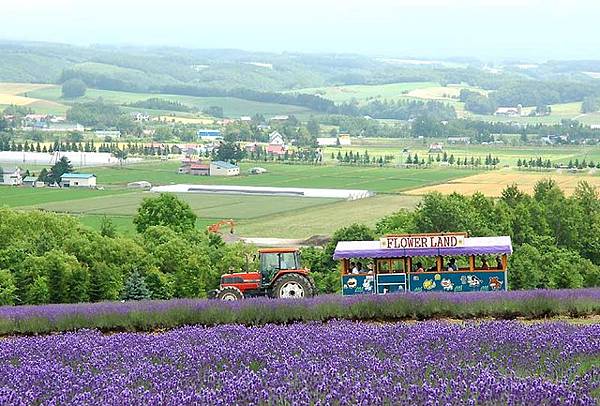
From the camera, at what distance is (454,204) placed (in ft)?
155

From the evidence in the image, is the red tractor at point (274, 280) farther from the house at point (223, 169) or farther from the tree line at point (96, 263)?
the house at point (223, 169)

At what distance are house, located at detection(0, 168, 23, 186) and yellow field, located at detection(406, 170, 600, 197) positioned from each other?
126 ft

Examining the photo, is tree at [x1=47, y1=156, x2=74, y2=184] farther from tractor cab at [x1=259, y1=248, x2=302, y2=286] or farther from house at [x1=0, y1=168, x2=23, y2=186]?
tractor cab at [x1=259, y1=248, x2=302, y2=286]

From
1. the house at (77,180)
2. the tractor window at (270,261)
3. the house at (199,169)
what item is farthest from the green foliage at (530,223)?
the house at (199,169)

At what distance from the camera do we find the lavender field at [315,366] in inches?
316

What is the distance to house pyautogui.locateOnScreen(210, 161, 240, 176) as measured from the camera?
119 metres

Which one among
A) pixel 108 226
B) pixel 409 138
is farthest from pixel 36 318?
pixel 409 138

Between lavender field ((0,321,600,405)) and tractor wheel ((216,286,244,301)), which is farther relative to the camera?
tractor wheel ((216,286,244,301))

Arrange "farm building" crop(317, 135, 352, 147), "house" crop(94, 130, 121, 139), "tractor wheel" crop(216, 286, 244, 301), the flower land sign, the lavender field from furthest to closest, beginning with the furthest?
"house" crop(94, 130, 121, 139), "farm building" crop(317, 135, 352, 147), the flower land sign, "tractor wheel" crop(216, 286, 244, 301), the lavender field

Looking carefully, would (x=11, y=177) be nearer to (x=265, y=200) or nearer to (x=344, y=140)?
(x=265, y=200)

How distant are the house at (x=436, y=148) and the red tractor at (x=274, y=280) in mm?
126260

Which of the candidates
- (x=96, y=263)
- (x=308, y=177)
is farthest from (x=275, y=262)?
(x=308, y=177)

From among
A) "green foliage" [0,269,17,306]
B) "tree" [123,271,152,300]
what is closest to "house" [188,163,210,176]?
"green foliage" [0,269,17,306]

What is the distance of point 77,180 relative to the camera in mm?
103250
